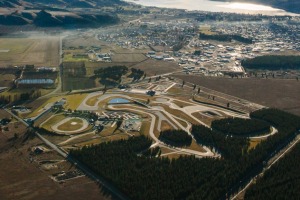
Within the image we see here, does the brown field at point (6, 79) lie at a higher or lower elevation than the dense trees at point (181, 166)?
higher

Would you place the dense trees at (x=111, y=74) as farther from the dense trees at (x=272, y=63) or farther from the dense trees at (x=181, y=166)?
the dense trees at (x=272, y=63)

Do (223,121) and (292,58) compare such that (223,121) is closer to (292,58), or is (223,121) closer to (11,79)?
(11,79)

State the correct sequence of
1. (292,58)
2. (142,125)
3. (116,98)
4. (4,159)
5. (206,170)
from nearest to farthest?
1. (206,170)
2. (4,159)
3. (142,125)
4. (116,98)
5. (292,58)

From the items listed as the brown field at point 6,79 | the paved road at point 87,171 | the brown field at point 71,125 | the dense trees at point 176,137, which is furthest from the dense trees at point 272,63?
the paved road at point 87,171

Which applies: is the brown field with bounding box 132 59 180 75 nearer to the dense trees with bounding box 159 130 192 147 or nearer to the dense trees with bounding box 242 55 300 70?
the dense trees with bounding box 242 55 300 70

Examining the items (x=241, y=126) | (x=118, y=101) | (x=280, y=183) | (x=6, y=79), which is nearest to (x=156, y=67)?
(x=118, y=101)

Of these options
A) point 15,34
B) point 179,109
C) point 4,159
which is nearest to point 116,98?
point 179,109
